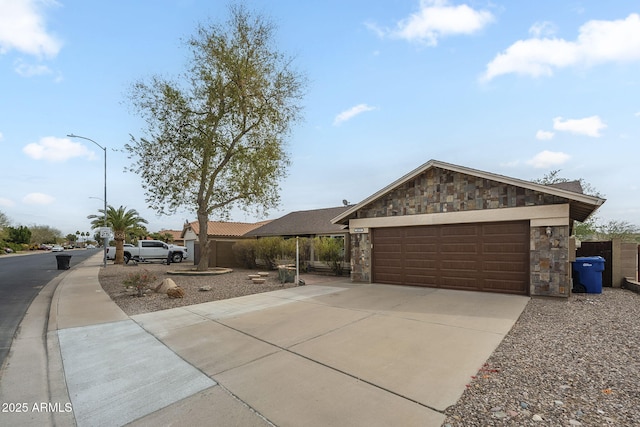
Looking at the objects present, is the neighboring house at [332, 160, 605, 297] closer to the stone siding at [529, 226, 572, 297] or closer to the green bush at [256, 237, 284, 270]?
the stone siding at [529, 226, 572, 297]

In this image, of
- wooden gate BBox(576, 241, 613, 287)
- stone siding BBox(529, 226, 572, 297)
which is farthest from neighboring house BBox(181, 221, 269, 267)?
wooden gate BBox(576, 241, 613, 287)

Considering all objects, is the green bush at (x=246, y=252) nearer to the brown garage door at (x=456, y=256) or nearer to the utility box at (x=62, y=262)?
the brown garage door at (x=456, y=256)

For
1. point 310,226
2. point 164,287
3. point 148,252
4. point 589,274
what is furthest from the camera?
point 148,252

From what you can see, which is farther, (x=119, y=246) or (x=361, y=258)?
(x=119, y=246)

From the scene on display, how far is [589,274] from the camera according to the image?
33.8 ft

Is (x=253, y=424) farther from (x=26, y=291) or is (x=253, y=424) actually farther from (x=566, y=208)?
(x=26, y=291)

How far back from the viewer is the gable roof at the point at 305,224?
1881 cm

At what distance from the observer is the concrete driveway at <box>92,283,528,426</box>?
3.56 metres

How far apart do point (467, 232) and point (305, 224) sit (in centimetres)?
1154

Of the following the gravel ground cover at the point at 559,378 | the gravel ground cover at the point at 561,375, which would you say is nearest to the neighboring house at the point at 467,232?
the gravel ground cover at the point at 561,375

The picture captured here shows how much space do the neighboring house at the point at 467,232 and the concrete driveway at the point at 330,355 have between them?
1465 mm

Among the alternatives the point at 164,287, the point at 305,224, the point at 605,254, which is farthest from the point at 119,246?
the point at 605,254

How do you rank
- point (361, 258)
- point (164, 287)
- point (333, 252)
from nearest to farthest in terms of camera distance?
1. point (164, 287)
2. point (361, 258)
3. point (333, 252)

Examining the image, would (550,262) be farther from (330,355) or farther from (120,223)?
(120,223)
